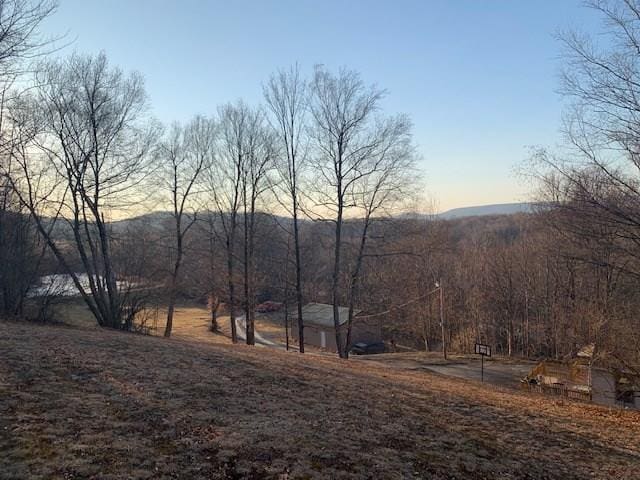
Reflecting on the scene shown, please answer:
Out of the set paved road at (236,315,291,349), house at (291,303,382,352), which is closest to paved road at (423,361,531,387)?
house at (291,303,382,352)

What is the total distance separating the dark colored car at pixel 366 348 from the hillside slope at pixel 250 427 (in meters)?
25.6

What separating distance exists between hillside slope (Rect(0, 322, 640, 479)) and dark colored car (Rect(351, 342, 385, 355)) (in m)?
Answer: 25.6

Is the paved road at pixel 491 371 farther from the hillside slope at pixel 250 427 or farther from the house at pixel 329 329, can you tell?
the house at pixel 329 329

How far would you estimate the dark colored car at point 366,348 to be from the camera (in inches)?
1318

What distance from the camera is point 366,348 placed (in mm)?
33938

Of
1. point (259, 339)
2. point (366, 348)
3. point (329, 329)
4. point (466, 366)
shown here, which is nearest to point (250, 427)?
point (466, 366)

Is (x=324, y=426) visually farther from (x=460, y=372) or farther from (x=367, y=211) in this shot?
(x=460, y=372)

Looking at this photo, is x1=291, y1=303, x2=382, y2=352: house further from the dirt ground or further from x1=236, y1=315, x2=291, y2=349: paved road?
the dirt ground

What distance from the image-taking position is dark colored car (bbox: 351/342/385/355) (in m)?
33.5

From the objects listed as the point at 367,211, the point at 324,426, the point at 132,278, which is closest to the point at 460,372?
the point at 367,211

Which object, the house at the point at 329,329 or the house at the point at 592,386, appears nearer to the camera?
the house at the point at 592,386

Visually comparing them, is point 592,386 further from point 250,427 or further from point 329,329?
point 329,329

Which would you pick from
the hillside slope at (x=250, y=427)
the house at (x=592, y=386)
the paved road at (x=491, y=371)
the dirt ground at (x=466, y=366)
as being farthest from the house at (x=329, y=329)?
the hillside slope at (x=250, y=427)

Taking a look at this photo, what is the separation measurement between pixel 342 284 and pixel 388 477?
36510mm
